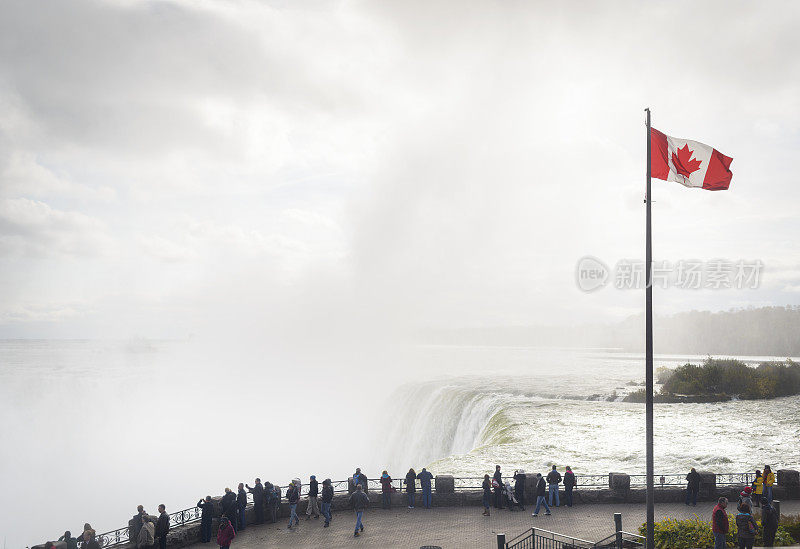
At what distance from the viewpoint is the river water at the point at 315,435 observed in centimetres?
2891

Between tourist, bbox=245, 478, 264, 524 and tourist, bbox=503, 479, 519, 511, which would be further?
tourist, bbox=503, 479, 519, 511

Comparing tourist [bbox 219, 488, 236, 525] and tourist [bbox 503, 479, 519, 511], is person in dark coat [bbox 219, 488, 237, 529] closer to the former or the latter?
tourist [bbox 219, 488, 236, 525]

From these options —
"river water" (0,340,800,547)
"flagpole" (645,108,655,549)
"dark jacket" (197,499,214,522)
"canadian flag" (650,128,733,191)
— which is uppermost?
"canadian flag" (650,128,733,191)

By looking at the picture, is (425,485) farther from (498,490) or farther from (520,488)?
(520,488)

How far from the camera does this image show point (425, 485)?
17344 millimetres

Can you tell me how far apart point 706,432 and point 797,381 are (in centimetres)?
2607

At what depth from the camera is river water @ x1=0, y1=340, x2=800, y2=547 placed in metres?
28.9

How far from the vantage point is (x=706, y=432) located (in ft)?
107

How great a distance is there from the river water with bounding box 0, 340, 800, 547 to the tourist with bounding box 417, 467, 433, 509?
5638 millimetres

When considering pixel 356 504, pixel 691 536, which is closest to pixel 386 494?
pixel 356 504

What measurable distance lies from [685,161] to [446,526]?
12.2 metres

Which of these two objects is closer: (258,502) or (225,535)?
(225,535)

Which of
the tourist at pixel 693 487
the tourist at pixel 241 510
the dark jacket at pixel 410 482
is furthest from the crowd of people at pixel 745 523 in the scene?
the tourist at pixel 241 510

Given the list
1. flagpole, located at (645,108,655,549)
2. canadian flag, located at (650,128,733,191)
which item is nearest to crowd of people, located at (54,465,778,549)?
flagpole, located at (645,108,655,549)
